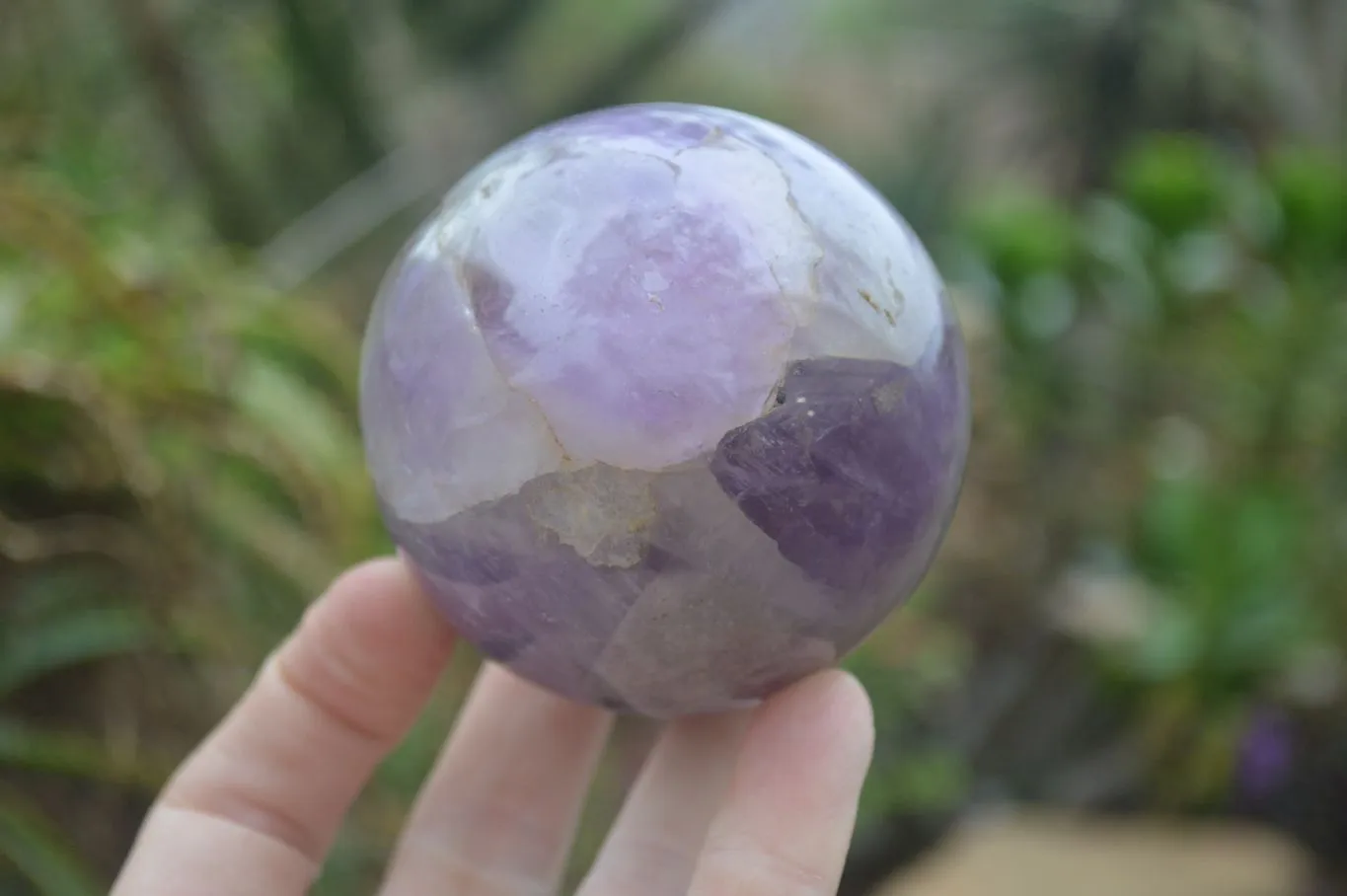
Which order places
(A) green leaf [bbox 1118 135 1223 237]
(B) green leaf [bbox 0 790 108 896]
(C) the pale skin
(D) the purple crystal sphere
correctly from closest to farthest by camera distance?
(D) the purple crystal sphere → (C) the pale skin → (B) green leaf [bbox 0 790 108 896] → (A) green leaf [bbox 1118 135 1223 237]

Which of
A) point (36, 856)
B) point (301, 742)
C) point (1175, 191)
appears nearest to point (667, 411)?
point (301, 742)

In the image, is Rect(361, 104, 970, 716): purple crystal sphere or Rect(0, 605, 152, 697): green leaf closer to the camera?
Rect(361, 104, 970, 716): purple crystal sphere

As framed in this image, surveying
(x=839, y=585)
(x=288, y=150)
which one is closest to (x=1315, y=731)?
(x=839, y=585)

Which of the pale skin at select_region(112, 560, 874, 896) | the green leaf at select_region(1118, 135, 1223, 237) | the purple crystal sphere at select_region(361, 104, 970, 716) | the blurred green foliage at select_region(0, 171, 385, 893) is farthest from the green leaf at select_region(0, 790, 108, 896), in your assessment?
the green leaf at select_region(1118, 135, 1223, 237)

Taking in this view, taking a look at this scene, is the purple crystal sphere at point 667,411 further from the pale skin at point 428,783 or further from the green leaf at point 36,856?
the green leaf at point 36,856

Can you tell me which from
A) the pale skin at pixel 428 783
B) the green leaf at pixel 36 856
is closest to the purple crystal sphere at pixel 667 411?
the pale skin at pixel 428 783

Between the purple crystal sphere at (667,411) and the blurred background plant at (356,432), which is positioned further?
the blurred background plant at (356,432)

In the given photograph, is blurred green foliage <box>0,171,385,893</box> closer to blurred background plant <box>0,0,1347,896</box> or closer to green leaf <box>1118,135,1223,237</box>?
blurred background plant <box>0,0,1347,896</box>

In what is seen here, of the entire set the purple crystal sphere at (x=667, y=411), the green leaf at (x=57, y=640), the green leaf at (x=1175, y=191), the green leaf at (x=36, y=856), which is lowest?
the green leaf at (x=1175, y=191)
